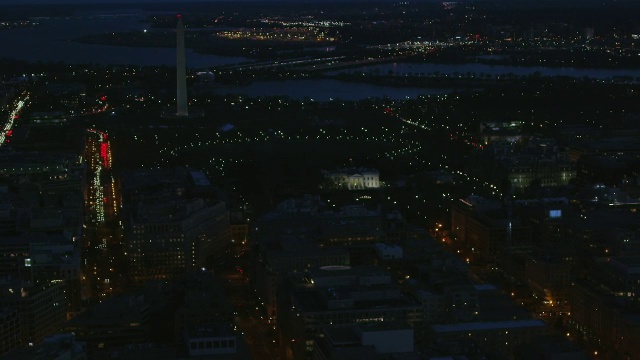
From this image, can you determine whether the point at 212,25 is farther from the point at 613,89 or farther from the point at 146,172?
the point at 146,172

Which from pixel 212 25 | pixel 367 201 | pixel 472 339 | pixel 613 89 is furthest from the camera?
pixel 212 25

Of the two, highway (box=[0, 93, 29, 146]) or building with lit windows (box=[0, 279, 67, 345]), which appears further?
highway (box=[0, 93, 29, 146])

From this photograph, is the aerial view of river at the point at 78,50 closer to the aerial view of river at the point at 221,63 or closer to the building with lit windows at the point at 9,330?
the aerial view of river at the point at 221,63

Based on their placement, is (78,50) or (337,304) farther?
(78,50)

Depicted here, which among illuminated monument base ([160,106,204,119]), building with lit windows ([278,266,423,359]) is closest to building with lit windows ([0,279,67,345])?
building with lit windows ([278,266,423,359])

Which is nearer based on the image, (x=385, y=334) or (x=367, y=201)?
(x=385, y=334)

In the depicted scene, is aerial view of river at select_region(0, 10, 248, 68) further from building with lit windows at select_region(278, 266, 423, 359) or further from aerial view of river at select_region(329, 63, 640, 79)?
building with lit windows at select_region(278, 266, 423, 359)

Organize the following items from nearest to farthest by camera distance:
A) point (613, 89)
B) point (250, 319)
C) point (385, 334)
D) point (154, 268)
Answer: point (385, 334) → point (250, 319) → point (154, 268) → point (613, 89)

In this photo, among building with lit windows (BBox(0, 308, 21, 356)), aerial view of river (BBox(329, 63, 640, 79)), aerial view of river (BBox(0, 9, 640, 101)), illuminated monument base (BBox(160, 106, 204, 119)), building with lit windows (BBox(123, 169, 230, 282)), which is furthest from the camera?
aerial view of river (BBox(329, 63, 640, 79))

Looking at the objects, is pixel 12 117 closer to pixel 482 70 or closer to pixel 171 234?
pixel 171 234

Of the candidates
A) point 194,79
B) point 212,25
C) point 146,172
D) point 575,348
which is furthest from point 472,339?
point 212,25

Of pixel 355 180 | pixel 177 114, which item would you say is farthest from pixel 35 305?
pixel 177 114
